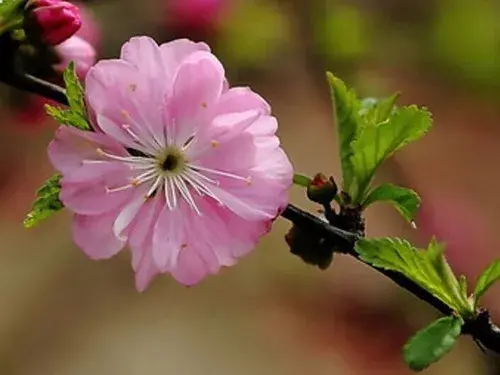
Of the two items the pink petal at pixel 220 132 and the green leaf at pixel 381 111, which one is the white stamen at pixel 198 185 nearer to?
the pink petal at pixel 220 132

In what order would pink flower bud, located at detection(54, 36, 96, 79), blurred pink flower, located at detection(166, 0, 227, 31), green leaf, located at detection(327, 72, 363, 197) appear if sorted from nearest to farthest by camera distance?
1. green leaf, located at detection(327, 72, 363, 197)
2. pink flower bud, located at detection(54, 36, 96, 79)
3. blurred pink flower, located at detection(166, 0, 227, 31)

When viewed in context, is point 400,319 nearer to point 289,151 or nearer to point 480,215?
point 480,215

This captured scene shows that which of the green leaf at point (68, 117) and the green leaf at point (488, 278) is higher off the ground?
the green leaf at point (68, 117)

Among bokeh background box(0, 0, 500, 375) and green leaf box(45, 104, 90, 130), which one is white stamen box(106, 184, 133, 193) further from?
bokeh background box(0, 0, 500, 375)

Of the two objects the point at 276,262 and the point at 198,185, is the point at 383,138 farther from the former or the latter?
the point at 276,262

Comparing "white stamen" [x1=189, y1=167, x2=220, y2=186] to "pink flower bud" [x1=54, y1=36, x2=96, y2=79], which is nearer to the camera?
"white stamen" [x1=189, y1=167, x2=220, y2=186]

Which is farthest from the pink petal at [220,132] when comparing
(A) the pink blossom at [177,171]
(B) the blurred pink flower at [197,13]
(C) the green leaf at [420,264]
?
(B) the blurred pink flower at [197,13]

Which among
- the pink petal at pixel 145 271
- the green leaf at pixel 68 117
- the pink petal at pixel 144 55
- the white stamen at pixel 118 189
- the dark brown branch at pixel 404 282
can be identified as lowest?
the pink petal at pixel 145 271

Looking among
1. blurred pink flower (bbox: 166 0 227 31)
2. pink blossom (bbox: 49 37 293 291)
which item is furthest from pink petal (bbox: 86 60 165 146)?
blurred pink flower (bbox: 166 0 227 31)
